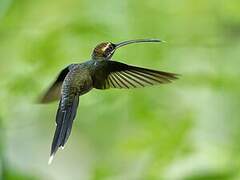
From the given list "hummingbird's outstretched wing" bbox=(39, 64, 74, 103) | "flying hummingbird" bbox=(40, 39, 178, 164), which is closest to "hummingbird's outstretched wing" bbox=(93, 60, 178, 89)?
"flying hummingbird" bbox=(40, 39, 178, 164)

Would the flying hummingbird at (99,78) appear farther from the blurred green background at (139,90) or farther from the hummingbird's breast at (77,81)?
the blurred green background at (139,90)

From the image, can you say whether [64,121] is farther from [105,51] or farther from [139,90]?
[139,90]

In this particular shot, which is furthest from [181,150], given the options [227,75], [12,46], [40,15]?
[40,15]

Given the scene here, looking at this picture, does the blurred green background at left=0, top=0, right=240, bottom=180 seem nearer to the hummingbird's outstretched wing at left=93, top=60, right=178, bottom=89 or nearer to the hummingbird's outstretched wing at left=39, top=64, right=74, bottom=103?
the hummingbird's outstretched wing at left=39, top=64, right=74, bottom=103

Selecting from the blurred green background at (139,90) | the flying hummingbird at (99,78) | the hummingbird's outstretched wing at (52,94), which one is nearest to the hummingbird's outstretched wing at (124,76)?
the flying hummingbird at (99,78)

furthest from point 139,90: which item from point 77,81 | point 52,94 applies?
point 77,81

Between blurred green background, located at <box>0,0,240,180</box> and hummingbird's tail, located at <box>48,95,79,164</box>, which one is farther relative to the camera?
blurred green background, located at <box>0,0,240,180</box>
